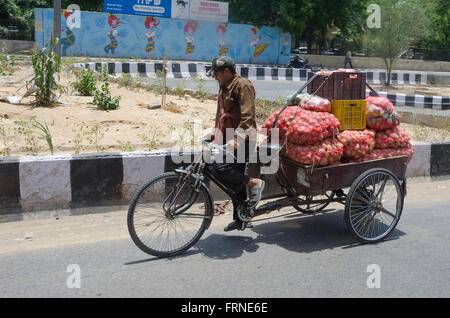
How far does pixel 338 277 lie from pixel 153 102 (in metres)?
7.42

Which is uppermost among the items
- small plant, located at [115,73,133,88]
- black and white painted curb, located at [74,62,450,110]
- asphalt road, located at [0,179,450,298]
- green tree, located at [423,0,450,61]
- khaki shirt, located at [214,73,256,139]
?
green tree, located at [423,0,450,61]

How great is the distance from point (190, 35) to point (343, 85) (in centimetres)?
2753

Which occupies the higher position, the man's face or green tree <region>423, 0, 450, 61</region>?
green tree <region>423, 0, 450, 61</region>

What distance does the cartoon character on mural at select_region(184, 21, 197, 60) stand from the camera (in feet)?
102

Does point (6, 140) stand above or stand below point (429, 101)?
below

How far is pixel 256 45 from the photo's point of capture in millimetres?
33438

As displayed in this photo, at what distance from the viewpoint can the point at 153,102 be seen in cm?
1055

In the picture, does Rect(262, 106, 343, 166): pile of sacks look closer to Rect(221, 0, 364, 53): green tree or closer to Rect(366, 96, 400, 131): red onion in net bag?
Rect(366, 96, 400, 131): red onion in net bag

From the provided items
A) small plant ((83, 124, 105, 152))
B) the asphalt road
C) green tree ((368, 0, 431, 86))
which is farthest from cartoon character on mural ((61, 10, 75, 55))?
the asphalt road

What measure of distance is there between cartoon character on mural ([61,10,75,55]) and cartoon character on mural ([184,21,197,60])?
719cm

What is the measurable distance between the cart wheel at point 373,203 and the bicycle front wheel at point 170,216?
1.39 m

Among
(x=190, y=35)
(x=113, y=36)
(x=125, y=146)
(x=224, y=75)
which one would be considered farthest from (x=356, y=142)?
(x=190, y=35)

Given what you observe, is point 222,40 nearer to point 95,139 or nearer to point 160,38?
point 160,38
